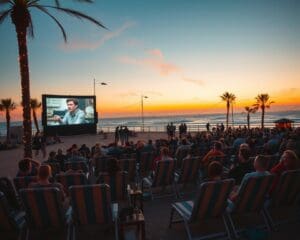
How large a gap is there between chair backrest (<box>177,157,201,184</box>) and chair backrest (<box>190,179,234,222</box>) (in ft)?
7.81

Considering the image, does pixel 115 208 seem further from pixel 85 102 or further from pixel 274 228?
pixel 85 102

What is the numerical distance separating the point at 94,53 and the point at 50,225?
24624 mm

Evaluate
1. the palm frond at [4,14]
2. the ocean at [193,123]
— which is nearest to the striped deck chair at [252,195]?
the palm frond at [4,14]

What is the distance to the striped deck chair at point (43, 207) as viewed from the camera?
3.28 metres

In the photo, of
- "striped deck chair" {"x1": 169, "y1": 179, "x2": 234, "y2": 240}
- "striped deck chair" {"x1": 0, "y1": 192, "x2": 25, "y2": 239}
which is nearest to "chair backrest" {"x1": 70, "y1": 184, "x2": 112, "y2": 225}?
"striped deck chair" {"x1": 0, "y1": 192, "x2": 25, "y2": 239}

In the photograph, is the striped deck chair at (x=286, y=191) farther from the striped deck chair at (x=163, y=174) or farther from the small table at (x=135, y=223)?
the striped deck chair at (x=163, y=174)

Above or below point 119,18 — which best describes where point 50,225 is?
below

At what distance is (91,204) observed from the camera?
11.4 feet

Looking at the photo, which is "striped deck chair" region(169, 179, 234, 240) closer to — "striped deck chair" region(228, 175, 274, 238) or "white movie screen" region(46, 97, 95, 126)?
"striped deck chair" region(228, 175, 274, 238)

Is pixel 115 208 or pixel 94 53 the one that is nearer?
pixel 115 208

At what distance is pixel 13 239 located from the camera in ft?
13.2

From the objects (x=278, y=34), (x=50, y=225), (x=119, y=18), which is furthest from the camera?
(x=278, y=34)

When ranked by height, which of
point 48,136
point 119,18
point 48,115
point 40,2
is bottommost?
point 48,136

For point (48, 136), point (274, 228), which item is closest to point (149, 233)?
point (274, 228)
